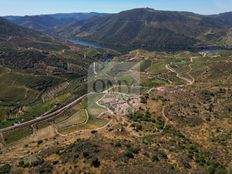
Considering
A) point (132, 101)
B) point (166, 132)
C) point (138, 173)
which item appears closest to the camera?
point (138, 173)

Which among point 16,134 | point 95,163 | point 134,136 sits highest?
point 95,163

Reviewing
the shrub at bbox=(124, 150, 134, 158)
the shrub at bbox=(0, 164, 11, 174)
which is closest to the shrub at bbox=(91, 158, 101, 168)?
the shrub at bbox=(124, 150, 134, 158)

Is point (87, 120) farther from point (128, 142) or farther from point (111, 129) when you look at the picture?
point (128, 142)

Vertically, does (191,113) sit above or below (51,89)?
above

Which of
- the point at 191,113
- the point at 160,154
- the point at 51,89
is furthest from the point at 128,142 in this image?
the point at 51,89

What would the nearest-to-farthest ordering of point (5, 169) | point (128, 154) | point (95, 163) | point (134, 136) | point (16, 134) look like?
point (95, 163), point (128, 154), point (5, 169), point (134, 136), point (16, 134)

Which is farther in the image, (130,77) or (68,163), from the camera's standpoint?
(130,77)

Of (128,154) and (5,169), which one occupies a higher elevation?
(128,154)

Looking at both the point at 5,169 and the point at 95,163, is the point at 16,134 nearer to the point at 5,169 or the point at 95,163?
the point at 5,169

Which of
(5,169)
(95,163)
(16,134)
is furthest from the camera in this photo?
(16,134)

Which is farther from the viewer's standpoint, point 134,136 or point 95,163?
point 134,136

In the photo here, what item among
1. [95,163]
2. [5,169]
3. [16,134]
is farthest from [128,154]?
[16,134]
